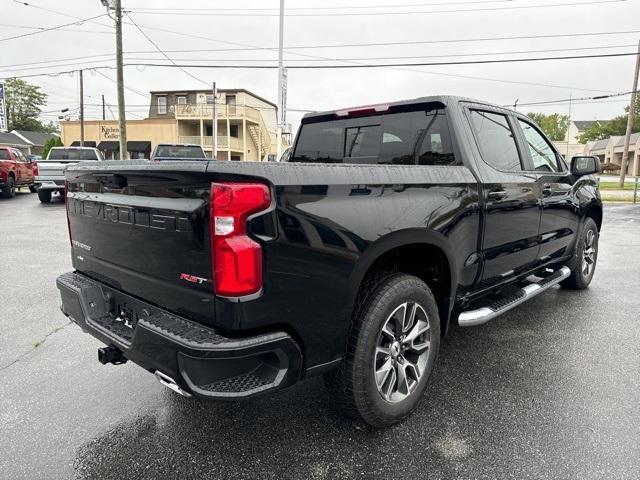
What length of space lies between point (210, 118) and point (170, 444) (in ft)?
126

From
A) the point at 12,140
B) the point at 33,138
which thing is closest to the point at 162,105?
the point at 12,140

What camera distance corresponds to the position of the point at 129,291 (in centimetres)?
247

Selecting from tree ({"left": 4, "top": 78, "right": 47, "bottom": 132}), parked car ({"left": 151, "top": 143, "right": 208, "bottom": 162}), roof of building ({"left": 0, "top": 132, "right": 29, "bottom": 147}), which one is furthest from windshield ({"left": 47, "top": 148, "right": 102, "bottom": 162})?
tree ({"left": 4, "top": 78, "right": 47, "bottom": 132})

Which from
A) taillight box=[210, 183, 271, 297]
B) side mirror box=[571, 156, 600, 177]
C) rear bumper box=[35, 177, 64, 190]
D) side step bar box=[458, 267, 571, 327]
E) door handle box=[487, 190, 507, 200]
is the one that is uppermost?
side mirror box=[571, 156, 600, 177]

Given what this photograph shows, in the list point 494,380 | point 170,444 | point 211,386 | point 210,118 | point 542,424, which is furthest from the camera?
point 210,118

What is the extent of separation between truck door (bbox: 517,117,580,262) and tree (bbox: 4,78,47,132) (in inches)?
3432

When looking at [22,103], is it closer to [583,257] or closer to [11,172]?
[11,172]

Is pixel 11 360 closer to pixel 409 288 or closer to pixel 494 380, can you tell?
pixel 409 288

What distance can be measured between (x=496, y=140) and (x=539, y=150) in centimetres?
86

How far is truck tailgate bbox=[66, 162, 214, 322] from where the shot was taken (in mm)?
1982

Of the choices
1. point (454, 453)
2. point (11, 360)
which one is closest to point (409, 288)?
point (454, 453)

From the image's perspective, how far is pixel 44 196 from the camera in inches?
624

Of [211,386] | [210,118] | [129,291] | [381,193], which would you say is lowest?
[211,386]

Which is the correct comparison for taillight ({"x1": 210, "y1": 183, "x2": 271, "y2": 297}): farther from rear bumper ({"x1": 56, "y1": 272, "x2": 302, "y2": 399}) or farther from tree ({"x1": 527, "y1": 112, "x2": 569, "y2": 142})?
tree ({"x1": 527, "y1": 112, "x2": 569, "y2": 142})
